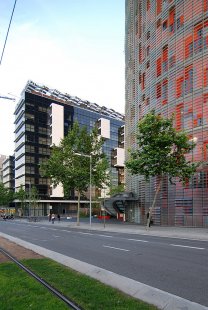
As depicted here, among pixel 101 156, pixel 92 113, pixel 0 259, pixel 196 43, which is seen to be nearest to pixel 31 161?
Result: pixel 92 113

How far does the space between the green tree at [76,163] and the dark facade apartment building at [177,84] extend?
5.82 meters

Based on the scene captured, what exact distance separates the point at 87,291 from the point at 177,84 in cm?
3710

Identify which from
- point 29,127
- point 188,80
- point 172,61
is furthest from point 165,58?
point 29,127

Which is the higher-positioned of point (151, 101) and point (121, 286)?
point (151, 101)

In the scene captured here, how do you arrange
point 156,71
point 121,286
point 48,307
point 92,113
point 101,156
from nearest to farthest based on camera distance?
point 48,307 → point 121,286 → point 156,71 → point 101,156 → point 92,113

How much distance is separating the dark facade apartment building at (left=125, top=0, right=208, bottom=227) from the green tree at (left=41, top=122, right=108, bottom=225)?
5821 mm

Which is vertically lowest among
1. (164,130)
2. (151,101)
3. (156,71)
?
(164,130)

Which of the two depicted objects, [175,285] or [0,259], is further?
[0,259]

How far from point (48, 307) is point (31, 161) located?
112m

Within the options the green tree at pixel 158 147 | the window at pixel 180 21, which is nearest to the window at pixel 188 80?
the window at pixel 180 21

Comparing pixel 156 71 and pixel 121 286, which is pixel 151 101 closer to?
pixel 156 71

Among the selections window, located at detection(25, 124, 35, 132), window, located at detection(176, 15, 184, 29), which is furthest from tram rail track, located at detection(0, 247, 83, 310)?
window, located at detection(25, 124, 35, 132)

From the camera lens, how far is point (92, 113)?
132 meters

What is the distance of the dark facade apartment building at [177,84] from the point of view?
39031 mm
